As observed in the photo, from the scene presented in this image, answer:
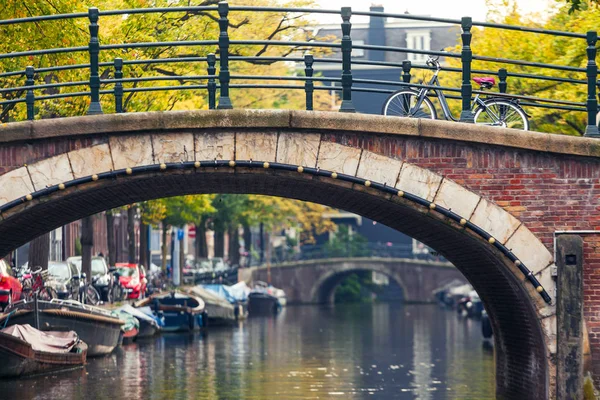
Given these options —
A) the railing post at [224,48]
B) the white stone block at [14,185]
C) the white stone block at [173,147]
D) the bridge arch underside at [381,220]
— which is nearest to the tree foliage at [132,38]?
the bridge arch underside at [381,220]

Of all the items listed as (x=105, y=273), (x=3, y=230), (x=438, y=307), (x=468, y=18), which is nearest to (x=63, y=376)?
(x=3, y=230)

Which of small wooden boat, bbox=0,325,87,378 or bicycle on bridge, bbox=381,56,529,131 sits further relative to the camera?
small wooden boat, bbox=0,325,87,378

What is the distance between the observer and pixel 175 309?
44969mm

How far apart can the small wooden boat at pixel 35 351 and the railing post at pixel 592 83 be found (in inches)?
502

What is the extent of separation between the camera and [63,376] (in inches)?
1049

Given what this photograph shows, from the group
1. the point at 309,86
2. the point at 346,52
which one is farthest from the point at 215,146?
the point at 346,52

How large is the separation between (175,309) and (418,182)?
29.6 meters

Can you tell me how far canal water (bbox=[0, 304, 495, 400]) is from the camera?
2427 cm

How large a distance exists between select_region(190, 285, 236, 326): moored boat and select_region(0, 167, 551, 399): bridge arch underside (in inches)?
1207

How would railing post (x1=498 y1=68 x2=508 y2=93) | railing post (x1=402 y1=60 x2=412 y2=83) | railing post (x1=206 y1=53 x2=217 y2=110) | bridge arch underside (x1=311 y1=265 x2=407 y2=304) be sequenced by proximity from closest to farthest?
railing post (x1=206 y1=53 x2=217 y2=110) < railing post (x1=498 y1=68 x2=508 y2=93) < railing post (x1=402 y1=60 x2=412 y2=83) < bridge arch underside (x1=311 y1=265 x2=407 y2=304)

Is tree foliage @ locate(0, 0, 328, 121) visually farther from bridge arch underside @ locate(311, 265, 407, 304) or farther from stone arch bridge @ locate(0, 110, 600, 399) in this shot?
bridge arch underside @ locate(311, 265, 407, 304)

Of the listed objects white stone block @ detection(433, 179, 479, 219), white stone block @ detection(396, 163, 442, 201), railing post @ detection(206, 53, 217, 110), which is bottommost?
white stone block @ detection(433, 179, 479, 219)

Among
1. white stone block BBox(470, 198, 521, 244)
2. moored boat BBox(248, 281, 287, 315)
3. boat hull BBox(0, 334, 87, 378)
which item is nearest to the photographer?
white stone block BBox(470, 198, 521, 244)

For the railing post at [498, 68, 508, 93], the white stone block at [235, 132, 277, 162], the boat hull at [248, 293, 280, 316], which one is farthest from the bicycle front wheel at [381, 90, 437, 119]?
the boat hull at [248, 293, 280, 316]
